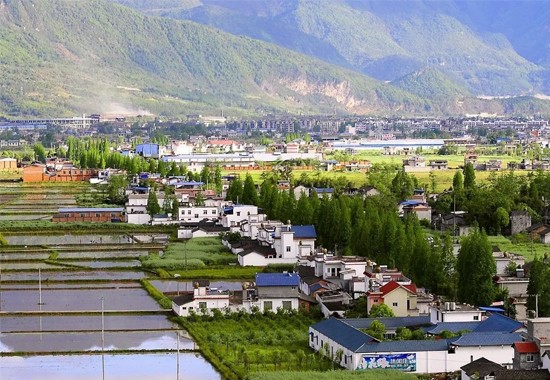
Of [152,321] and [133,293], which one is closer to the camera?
[152,321]

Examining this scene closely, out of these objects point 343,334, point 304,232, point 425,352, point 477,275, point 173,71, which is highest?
point 173,71

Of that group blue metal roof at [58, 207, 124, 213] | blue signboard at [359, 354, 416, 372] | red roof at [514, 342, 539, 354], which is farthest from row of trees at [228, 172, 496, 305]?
blue metal roof at [58, 207, 124, 213]

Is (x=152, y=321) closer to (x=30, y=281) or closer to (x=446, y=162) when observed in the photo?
(x=30, y=281)

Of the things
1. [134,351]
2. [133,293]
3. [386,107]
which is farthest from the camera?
[386,107]

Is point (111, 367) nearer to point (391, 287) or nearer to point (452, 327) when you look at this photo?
point (452, 327)

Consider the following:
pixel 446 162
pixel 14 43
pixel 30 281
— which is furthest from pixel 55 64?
pixel 30 281

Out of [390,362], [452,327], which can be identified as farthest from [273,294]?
[390,362]

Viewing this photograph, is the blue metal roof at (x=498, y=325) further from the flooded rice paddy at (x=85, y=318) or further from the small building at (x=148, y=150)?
the small building at (x=148, y=150)

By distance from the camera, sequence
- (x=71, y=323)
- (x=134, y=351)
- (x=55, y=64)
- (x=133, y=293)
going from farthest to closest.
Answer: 1. (x=55, y=64)
2. (x=133, y=293)
3. (x=71, y=323)
4. (x=134, y=351)
